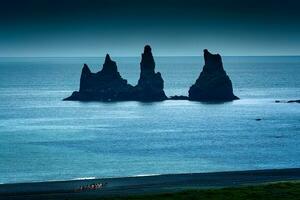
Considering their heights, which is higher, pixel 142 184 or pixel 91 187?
pixel 91 187

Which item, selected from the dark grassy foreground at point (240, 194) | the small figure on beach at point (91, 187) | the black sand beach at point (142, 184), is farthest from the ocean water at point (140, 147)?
the dark grassy foreground at point (240, 194)

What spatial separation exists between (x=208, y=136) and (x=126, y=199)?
308ft

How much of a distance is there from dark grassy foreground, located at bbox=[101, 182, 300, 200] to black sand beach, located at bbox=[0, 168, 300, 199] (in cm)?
794

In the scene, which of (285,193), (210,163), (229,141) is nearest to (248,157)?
(210,163)

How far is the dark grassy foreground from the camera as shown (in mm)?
68438

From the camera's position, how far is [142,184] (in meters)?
88.4

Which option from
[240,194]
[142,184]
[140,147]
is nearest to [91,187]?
[142,184]

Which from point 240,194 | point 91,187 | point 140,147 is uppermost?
point 240,194

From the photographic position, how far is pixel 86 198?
7319cm

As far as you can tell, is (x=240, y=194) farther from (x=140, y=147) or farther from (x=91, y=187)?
(x=140, y=147)

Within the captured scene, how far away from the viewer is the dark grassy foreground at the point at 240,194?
6844 cm

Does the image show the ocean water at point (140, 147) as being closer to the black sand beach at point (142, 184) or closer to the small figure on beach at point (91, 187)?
the black sand beach at point (142, 184)

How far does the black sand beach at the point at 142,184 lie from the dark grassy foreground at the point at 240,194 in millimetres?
7943

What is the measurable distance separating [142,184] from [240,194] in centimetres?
2019
